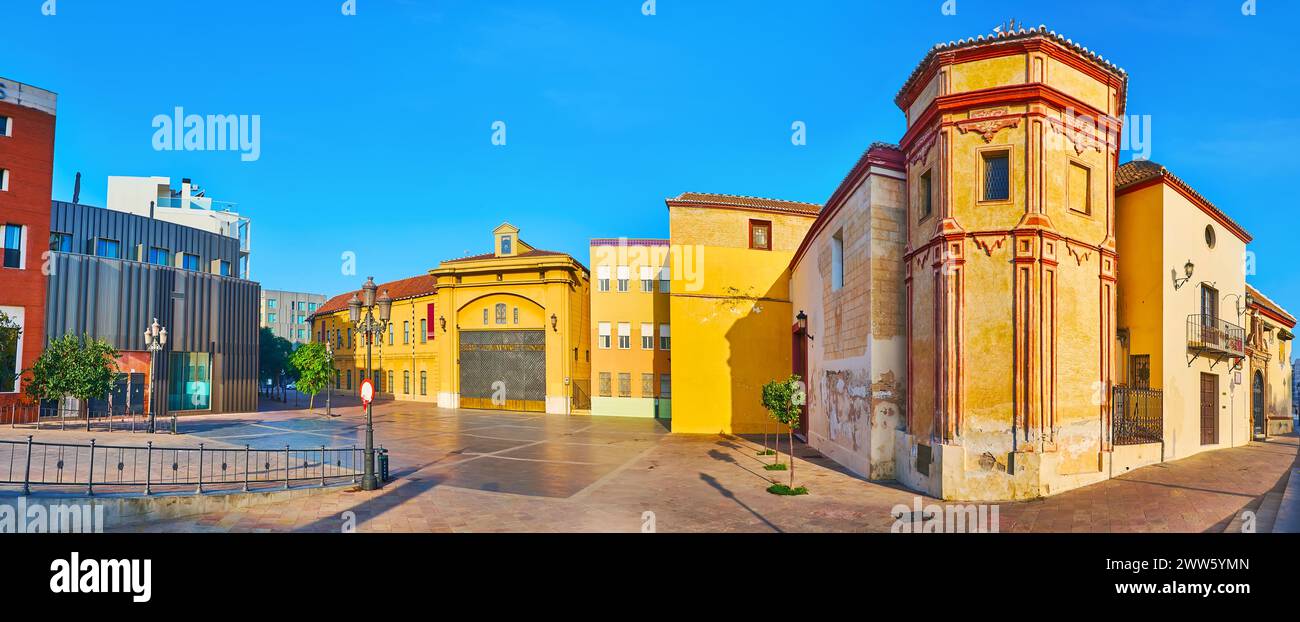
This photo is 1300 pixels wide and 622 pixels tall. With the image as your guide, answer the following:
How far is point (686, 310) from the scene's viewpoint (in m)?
27.0

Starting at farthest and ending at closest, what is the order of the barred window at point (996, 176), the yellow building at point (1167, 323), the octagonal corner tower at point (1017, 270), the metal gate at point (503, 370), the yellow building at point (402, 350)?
1. the yellow building at point (402, 350)
2. the metal gate at point (503, 370)
3. the yellow building at point (1167, 323)
4. the barred window at point (996, 176)
5. the octagonal corner tower at point (1017, 270)

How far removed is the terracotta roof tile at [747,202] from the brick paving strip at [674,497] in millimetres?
11220

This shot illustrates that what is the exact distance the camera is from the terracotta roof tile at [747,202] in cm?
2742

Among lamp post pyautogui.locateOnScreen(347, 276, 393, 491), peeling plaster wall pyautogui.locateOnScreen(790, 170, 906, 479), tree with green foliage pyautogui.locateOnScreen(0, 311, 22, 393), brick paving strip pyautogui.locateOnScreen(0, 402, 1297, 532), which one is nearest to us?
brick paving strip pyautogui.locateOnScreen(0, 402, 1297, 532)

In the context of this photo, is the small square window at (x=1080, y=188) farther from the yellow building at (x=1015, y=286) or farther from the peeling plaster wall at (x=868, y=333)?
the peeling plaster wall at (x=868, y=333)

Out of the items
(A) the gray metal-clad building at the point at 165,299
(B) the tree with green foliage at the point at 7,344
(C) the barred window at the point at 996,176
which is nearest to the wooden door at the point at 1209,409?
(C) the barred window at the point at 996,176

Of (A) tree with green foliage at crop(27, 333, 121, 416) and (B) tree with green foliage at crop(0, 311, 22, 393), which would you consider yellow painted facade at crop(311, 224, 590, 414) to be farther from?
(B) tree with green foliage at crop(0, 311, 22, 393)

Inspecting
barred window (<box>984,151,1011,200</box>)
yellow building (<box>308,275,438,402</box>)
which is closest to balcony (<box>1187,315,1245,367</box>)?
barred window (<box>984,151,1011,200</box>)

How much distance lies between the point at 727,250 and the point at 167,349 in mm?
27985

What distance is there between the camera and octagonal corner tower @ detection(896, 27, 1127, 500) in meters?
11.8

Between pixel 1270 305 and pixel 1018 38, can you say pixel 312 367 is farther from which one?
pixel 1270 305

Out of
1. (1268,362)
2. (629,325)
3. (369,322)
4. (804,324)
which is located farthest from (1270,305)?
(369,322)

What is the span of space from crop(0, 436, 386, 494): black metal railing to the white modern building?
97.1 feet
